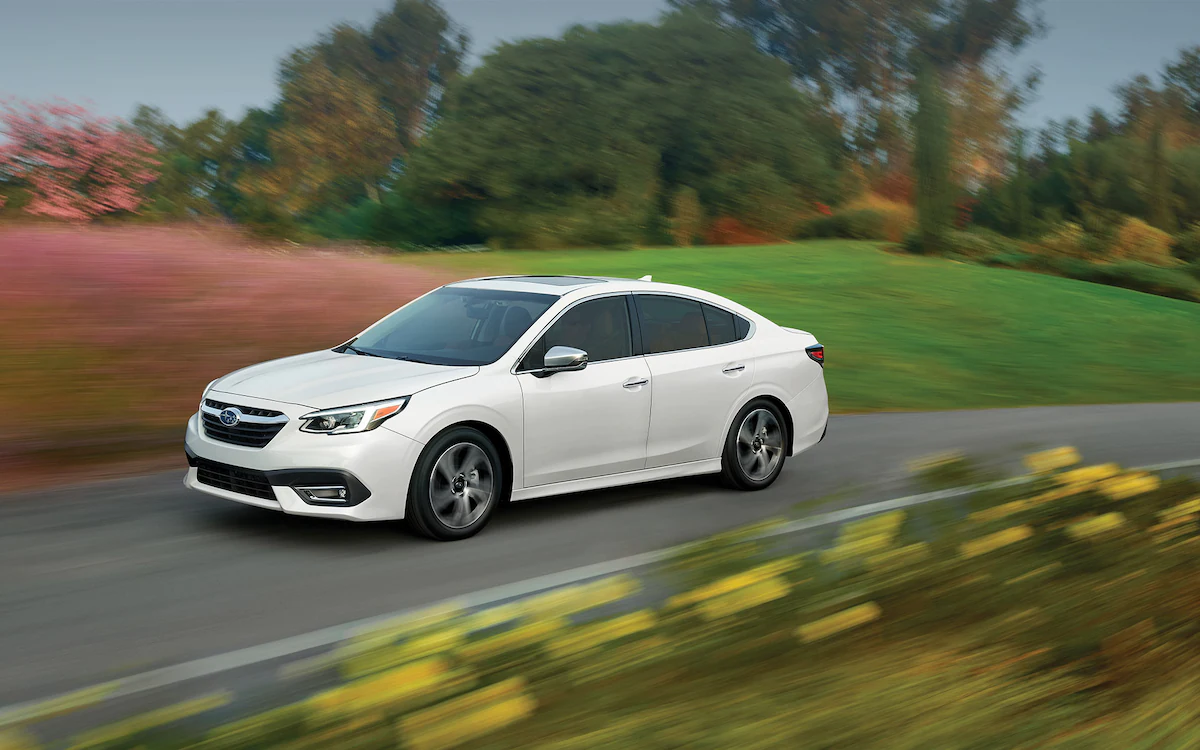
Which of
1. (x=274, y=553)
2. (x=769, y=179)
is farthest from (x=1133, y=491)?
(x=769, y=179)

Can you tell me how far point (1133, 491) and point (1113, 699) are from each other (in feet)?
6.65

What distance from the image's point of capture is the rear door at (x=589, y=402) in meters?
7.82

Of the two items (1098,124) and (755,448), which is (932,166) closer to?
(755,448)

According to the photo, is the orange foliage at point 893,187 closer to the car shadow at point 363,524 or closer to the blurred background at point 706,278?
the blurred background at point 706,278

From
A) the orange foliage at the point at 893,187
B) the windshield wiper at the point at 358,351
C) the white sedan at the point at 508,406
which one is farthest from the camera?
the orange foliage at the point at 893,187

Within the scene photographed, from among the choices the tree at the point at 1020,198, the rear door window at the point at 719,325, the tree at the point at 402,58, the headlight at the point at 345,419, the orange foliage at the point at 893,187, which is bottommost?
the headlight at the point at 345,419

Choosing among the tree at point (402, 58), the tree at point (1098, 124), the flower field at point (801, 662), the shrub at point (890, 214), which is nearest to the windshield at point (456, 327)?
the flower field at point (801, 662)

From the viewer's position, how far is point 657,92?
162 ft

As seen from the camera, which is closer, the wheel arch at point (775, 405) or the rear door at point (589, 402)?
the rear door at point (589, 402)

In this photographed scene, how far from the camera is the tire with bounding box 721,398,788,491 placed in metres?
9.16

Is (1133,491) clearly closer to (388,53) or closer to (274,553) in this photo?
(274,553)

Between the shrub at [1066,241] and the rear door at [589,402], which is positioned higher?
the shrub at [1066,241]

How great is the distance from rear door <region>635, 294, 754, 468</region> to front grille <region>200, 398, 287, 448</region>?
261 centimetres

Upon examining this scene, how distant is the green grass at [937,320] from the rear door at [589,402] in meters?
8.27
